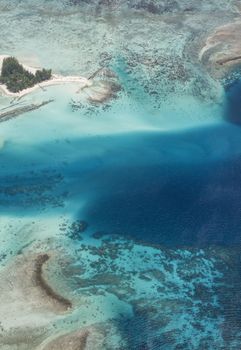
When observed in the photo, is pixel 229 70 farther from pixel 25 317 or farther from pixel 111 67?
pixel 25 317

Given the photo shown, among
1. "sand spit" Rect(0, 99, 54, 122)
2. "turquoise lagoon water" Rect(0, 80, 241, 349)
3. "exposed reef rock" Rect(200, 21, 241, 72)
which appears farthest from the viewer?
"exposed reef rock" Rect(200, 21, 241, 72)

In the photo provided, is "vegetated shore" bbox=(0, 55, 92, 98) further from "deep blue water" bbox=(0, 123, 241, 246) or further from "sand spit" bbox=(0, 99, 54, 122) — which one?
"deep blue water" bbox=(0, 123, 241, 246)

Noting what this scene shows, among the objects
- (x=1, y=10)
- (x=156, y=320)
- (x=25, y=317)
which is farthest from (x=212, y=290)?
(x=1, y=10)

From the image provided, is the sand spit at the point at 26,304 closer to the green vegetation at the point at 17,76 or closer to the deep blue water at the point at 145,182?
the deep blue water at the point at 145,182

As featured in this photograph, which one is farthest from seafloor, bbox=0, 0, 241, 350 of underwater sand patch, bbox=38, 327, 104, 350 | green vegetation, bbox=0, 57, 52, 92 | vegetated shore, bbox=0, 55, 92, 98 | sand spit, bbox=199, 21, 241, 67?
green vegetation, bbox=0, 57, 52, 92

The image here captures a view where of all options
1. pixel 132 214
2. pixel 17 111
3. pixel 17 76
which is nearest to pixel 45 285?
pixel 132 214

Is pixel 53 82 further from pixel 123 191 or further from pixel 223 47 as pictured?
pixel 223 47

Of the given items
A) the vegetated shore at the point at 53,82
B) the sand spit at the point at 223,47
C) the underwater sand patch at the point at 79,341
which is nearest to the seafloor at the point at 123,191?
the underwater sand patch at the point at 79,341
